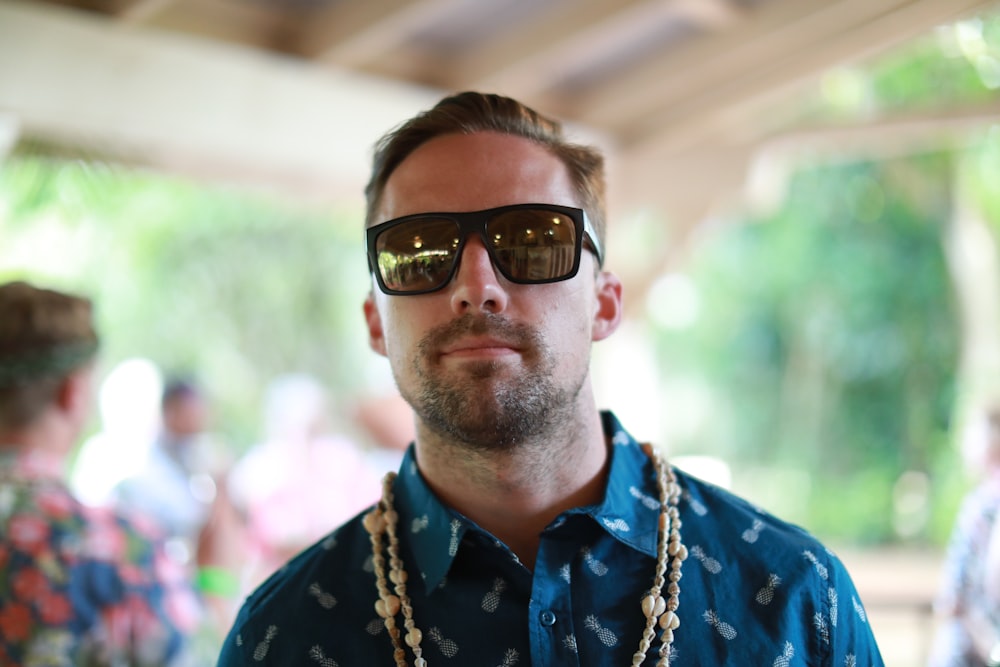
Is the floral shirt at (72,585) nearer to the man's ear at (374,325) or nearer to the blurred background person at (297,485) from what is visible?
the man's ear at (374,325)

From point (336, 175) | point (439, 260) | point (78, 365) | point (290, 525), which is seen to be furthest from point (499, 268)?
point (290, 525)

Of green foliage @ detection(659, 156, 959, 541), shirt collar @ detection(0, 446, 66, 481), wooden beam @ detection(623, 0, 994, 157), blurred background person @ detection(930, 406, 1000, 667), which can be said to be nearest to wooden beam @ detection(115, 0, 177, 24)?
shirt collar @ detection(0, 446, 66, 481)

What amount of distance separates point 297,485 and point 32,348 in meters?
2.31

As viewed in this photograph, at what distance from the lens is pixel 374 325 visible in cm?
153

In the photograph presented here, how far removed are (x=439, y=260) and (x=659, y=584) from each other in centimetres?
52

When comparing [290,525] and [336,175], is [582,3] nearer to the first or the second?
[336,175]

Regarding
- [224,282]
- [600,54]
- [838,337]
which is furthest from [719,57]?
[838,337]

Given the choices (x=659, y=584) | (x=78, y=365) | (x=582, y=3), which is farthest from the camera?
(x=582, y=3)

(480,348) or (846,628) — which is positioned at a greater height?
(480,348)

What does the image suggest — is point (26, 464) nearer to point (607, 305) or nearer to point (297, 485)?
point (607, 305)

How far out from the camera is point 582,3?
3.57 meters

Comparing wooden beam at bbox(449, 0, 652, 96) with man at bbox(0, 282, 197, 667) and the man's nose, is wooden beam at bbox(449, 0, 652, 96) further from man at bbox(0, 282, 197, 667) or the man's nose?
the man's nose

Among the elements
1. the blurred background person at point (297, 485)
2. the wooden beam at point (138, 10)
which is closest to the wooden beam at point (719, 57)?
the blurred background person at point (297, 485)

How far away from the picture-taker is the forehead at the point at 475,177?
1354mm
